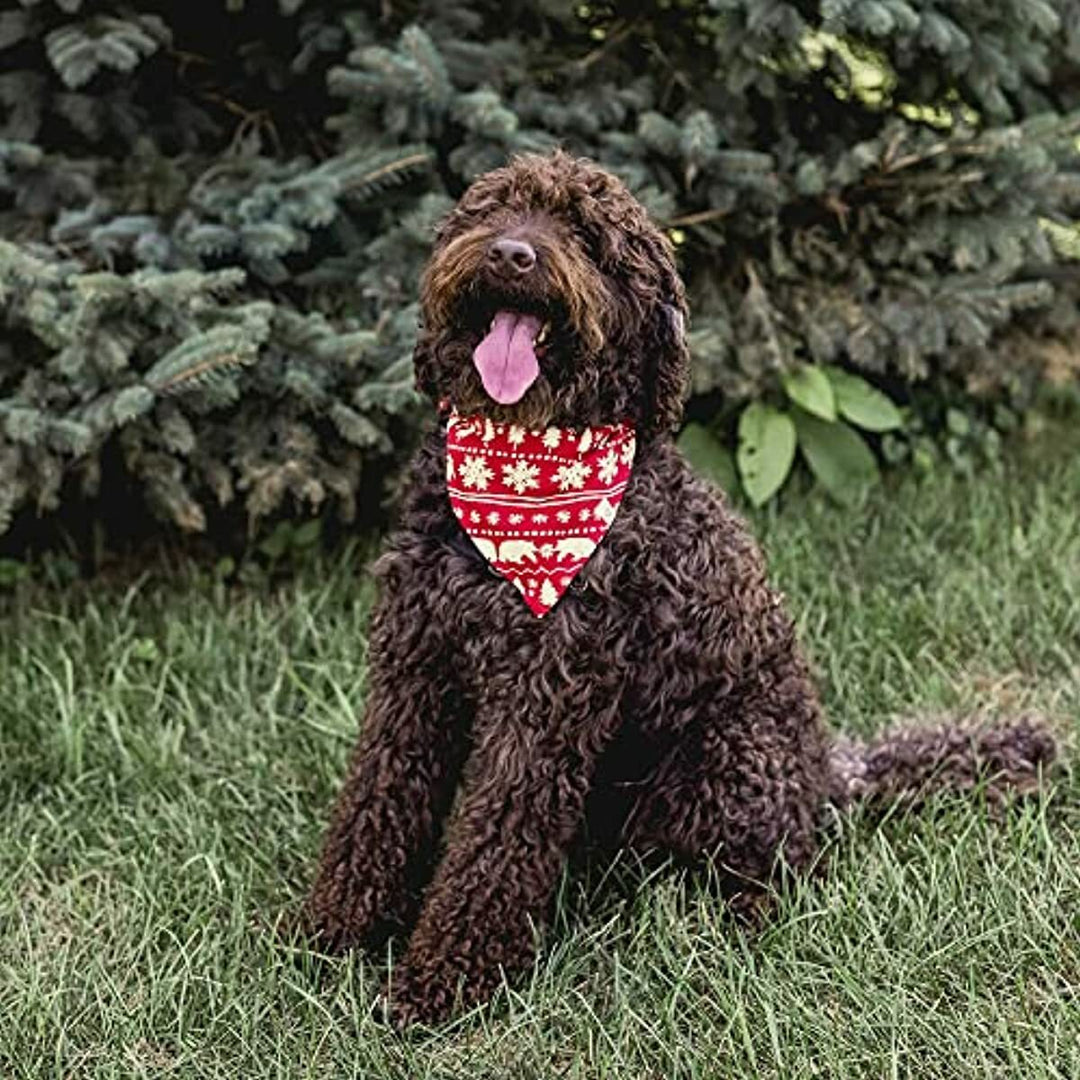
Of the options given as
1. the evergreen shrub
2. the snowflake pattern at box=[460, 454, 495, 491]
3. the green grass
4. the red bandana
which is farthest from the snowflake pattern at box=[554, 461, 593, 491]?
the evergreen shrub

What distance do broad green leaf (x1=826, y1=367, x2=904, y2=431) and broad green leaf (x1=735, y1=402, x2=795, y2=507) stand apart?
0.59ft

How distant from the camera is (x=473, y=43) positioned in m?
4.46

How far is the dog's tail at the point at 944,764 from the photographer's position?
11.2 ft

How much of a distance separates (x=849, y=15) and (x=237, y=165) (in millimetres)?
1474

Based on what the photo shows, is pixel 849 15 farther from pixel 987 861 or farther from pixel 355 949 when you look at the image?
pixel 355 949

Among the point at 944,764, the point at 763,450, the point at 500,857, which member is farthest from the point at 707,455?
the point at 500,857

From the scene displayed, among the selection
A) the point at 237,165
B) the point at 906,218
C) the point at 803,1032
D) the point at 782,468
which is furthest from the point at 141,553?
the point at 803,1032

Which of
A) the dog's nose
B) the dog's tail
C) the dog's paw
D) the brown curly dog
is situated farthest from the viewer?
the dog's tail

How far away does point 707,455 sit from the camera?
495 centimetres

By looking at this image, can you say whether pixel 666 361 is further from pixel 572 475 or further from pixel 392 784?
pixel 392 784

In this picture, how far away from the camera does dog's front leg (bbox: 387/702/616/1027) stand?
2.91 meters

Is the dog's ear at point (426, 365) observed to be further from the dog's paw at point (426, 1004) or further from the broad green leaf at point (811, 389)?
the broad green leaf at point (811, 389)

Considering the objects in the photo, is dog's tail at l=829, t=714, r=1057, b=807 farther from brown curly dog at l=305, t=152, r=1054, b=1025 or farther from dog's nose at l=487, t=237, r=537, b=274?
dog's nose at l=487, t=237, r=537, b=274

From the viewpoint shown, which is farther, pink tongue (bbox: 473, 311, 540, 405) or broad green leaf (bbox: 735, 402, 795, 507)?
broad green leaf (bbox: 735, 402, 795, 507)
